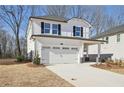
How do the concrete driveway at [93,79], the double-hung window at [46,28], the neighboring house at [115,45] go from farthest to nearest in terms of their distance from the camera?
the neighboring house at [115,45], the double-hung window at [46,28], the concrete driveway at [93,79]

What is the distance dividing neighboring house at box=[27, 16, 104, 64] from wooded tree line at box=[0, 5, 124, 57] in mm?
14446

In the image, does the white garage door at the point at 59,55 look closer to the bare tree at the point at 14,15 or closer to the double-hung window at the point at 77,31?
the double-hung window at the point at 77,31

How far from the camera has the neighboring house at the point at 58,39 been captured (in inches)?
872

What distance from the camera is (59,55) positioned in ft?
76.3

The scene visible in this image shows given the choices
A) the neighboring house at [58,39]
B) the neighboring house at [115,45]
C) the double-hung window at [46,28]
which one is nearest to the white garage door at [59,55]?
the neighboring house at [58,39]

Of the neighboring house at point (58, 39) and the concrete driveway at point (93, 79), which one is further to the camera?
the neighboring house at point (58, 39)

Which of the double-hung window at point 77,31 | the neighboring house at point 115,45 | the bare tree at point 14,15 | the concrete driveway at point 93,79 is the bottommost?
the concrete driveway at point 93,79

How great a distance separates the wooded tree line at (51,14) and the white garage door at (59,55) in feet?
55.4

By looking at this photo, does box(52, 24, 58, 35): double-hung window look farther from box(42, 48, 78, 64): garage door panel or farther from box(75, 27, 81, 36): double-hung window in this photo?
box(75, 27, 81, 36): double-hung window

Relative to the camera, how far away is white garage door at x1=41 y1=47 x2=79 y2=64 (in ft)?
73.4

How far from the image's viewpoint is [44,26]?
24.5 metres

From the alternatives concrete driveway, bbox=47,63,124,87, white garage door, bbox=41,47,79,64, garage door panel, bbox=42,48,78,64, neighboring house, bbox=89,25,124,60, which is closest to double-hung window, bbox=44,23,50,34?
white garage door, bbox=41,47,79,64

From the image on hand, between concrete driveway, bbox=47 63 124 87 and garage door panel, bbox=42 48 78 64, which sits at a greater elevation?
garage door panel, bbox=42 48 78 64
